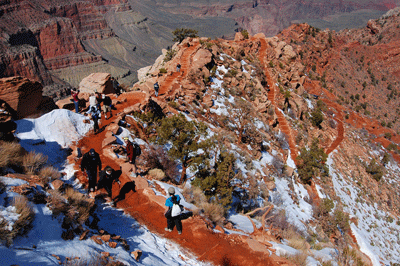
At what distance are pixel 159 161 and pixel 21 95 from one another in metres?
6.53

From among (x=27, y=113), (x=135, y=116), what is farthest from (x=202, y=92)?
(x=27, y=113)

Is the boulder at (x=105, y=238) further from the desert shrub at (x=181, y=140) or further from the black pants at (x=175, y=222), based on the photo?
the desert shrub at (x=181, y=140)

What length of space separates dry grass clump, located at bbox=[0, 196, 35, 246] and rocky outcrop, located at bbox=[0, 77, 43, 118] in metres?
7.00

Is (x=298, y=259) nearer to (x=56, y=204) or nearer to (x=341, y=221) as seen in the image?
(x=56, y=204)

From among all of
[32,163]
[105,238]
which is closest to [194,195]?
[105,238]

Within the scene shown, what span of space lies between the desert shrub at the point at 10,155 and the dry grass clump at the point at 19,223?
6.60 ft

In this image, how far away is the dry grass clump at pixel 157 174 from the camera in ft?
33.5

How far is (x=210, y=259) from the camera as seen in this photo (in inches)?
259

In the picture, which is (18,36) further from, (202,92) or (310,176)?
(310,176)

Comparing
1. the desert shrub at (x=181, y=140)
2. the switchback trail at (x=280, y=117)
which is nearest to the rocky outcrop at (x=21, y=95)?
the desert shrub at (x=181, y=140)

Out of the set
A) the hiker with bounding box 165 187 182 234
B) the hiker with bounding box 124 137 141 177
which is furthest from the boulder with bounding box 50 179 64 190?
the hiker with bounding box 165 187 182 234

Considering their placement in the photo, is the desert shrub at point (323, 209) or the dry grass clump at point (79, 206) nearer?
the dry grass clump at point (79, 206)

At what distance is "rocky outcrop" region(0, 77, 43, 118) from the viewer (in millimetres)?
10123

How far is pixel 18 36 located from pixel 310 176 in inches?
5314
